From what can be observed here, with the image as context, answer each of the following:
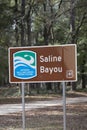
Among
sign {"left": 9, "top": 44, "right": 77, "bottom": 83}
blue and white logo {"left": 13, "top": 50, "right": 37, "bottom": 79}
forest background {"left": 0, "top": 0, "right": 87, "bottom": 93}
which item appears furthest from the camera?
forest background {"left": 0, "top": 0, "right": 87, "bottom": 93}

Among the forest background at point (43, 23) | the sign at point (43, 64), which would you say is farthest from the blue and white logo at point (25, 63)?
the forest background at point (43, 23)

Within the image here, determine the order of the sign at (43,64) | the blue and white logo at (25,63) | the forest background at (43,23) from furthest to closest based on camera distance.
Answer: the forest background at (43,23) < the blue and white logo at (25,63) < the sign at (43,64)

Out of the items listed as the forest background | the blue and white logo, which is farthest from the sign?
the forest background

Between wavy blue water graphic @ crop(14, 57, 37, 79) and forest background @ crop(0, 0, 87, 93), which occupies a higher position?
forest background @ crop(0, 0, 87, 93)

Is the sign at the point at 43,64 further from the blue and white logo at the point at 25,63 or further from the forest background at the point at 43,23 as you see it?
the forest background at the point at 43,23

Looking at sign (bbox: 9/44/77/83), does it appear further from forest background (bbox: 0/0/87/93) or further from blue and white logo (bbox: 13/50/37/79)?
forest background (bbox: 0/0/87/93)

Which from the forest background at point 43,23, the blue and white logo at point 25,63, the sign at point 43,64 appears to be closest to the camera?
the sign at point 43,64

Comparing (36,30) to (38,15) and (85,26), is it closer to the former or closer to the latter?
(85,26)

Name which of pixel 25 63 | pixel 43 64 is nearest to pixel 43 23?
pixel 25 63

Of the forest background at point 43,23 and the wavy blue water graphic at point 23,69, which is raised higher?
the forest background at point 43,23

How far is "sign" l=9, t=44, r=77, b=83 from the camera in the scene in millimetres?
9383

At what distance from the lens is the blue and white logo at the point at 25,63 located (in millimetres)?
9688

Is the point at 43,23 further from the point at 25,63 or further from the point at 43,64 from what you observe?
the point at 43,64

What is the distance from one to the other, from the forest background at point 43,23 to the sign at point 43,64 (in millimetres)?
13619
